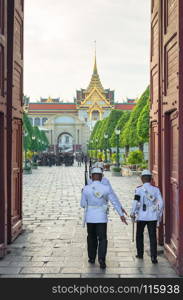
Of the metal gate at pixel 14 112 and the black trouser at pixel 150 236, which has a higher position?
the metal gate at pixel 14 112

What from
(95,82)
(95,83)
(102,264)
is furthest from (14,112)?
(95,82)

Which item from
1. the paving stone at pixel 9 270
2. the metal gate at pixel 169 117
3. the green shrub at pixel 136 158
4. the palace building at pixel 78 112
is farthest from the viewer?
the palace building at pixel 78 112

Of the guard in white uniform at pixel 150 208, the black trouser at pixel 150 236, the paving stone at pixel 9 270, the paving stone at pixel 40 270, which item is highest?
the guard in white uniform at pixel 150 208

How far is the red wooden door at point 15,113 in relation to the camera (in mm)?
9375

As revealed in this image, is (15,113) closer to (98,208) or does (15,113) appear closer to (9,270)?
(98,208)

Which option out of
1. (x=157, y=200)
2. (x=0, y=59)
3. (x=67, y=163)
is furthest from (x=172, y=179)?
(x=67, y=163)

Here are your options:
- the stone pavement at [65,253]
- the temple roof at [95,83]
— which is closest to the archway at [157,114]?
the stone pavement at [65,253]

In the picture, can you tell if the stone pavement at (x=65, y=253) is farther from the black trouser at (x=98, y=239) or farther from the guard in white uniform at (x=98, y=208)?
the guard in white uniform at (x=98, y=208)

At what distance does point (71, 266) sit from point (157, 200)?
1.69 m

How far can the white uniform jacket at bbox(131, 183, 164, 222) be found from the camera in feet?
25.9

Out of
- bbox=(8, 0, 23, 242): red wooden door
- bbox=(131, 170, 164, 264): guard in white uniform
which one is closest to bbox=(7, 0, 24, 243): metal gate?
bbox=(8, 0, 23, 242): red wooden door

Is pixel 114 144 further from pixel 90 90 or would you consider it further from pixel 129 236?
pixel 90 90

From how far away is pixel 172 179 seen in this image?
8031mm

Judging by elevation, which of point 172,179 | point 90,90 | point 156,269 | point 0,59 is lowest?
point 156,269
